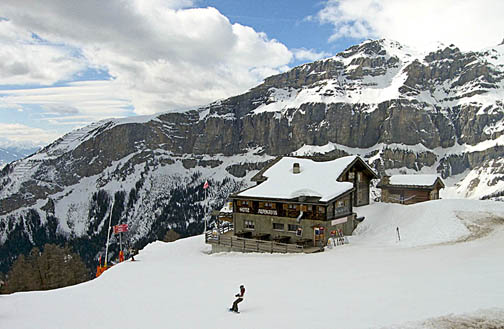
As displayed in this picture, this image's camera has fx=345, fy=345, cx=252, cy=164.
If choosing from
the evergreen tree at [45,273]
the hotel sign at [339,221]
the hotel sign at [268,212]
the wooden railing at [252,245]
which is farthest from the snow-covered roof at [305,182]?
the evergreen tree at [45,273]

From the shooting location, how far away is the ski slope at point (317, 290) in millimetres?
13435

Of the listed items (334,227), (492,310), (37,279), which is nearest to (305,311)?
(492,310)

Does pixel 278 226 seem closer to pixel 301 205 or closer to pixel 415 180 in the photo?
pixel 301 205

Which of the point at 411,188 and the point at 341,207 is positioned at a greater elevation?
the point at 411,188

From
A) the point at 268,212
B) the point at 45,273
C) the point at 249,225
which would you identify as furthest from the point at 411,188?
the point at 45,273

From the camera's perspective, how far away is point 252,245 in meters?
33.9

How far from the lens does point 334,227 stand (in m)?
34.6

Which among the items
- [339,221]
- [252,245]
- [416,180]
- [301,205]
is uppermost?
[416,180]

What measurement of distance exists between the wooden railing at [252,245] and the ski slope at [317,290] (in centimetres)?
174

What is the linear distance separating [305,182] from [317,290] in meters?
21.1

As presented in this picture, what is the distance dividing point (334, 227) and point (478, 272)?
55.6ft

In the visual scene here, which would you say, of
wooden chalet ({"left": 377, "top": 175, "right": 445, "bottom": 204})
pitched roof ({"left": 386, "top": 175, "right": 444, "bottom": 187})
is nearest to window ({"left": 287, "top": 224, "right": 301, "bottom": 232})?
wooden chalet ({"left": 377, "top": 175, "right": 445, "bottom": 204})

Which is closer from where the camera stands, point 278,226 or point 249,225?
point 278,226

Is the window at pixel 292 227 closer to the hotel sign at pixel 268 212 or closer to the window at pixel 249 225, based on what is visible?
the hotel sign at pixel 268 212
